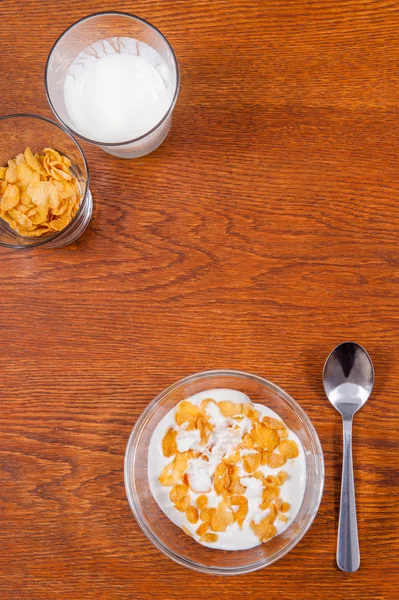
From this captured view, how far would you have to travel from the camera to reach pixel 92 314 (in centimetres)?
100

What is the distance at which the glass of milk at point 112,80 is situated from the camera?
0.95 m

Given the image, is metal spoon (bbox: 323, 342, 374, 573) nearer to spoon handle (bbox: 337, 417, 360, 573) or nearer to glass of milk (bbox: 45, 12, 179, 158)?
spoon handle (bbox: 337, 417, 360, 573)

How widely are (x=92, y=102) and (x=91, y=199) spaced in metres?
0.14

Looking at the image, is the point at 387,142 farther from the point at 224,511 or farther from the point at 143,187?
the point at 224,511

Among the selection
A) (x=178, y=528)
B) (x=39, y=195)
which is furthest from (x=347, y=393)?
(x=39, y=195)

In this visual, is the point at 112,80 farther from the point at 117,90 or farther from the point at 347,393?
the point at 347,393

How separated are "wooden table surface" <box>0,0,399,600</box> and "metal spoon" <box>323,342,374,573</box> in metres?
0.02

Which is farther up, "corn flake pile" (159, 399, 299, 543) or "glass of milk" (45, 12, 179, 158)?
"glass of milk" (45, 12, 179, 158)

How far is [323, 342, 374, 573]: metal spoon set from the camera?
0.94m

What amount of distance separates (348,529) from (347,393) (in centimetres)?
18

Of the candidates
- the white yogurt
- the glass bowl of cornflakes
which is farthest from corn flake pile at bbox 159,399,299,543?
the glass bowl of cornflakes

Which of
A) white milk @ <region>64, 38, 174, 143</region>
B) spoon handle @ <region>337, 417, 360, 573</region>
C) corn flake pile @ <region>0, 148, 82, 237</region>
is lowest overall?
spoon handle @ <region>337, 417, 360, 573</region>

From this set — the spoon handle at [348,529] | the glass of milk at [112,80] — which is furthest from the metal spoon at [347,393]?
the glass of milk at [112,80]

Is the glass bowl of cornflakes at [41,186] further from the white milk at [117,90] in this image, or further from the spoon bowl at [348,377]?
the spoon bowl at [348,377]
